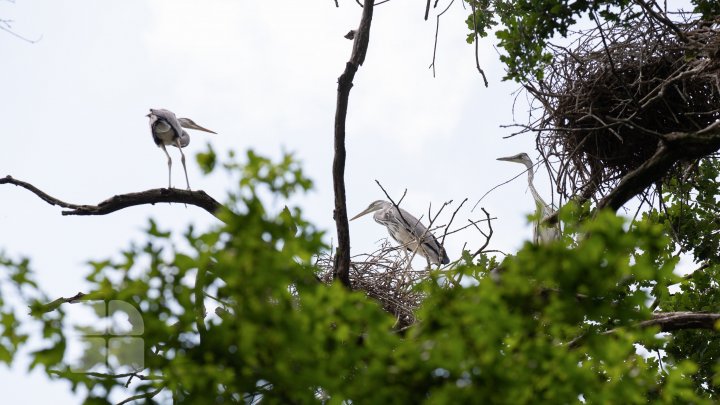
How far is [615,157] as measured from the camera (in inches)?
214

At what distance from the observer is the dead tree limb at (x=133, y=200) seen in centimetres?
453

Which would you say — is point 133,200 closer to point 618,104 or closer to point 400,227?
point 618,104

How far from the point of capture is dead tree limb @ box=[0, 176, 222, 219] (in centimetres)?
453

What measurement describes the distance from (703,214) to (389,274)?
2.08 m

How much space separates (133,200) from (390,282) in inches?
83.1

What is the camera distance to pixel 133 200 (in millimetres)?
4590

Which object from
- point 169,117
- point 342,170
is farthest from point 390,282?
point 169,117

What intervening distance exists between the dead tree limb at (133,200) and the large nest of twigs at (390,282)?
1308mm

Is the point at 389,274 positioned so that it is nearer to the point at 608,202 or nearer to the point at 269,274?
the point at 608,202

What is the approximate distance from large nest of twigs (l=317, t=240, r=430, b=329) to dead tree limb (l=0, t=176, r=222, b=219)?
131 cm

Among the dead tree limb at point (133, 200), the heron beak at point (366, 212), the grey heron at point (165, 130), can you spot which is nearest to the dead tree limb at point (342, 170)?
the dead tree limb at point (133, 200)

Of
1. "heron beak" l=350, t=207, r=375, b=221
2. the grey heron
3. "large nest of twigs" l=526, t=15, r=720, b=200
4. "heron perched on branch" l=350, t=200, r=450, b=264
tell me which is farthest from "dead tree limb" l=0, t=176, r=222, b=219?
"heron beak" l=350, t=207, r=375, b=221

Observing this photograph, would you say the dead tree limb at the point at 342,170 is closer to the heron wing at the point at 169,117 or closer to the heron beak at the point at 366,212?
the heron wing at the point at 169,117

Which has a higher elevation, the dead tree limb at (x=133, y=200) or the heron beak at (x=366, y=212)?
the heron beak at (x=366, y=212)
